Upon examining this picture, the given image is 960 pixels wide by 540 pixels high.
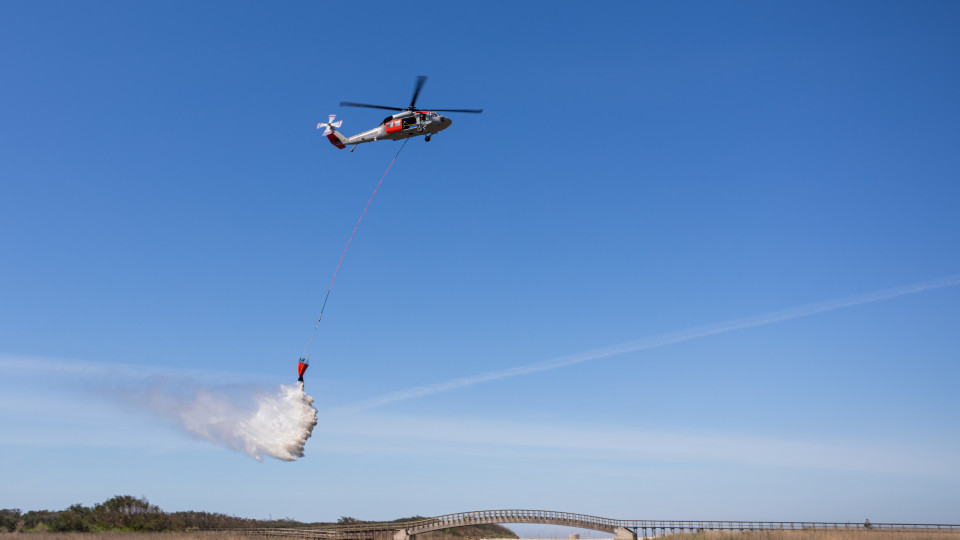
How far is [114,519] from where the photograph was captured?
104 meters

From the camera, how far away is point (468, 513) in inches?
3420

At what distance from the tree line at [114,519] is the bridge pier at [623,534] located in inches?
2228

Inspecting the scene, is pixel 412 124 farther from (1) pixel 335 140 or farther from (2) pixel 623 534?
(2) pixel 623 534

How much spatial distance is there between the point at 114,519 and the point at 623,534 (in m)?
68.7

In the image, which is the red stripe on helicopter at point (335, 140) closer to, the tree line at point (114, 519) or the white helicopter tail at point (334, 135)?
the white helicopter tail at point (334, 135)

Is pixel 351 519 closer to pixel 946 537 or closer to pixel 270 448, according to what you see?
pixel 270 448

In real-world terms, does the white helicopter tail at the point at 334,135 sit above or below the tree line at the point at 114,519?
above

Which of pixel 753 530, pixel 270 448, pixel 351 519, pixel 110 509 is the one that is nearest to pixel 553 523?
pixel 753 530

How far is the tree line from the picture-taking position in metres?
102

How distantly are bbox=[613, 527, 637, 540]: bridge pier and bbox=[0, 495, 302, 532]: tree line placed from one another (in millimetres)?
56604

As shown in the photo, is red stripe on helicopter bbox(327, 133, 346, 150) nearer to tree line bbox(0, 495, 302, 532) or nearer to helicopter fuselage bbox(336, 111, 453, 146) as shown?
helicopter fuselage bbox(336, 111, 453, 146)

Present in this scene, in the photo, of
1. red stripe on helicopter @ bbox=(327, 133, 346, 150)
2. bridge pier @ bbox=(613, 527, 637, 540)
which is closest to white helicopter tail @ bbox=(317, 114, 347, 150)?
red stripe on helicopter @ bbox=(327, 133, 346, 150)

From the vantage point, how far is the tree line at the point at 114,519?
4008 inches

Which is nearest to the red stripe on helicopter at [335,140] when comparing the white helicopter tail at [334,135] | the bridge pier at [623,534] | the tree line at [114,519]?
the white helicopter tail at [334,135]
